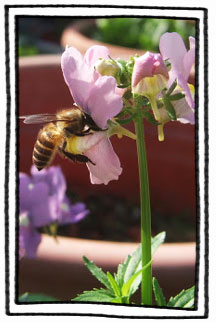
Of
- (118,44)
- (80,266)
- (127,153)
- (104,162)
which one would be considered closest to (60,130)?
(104,162)

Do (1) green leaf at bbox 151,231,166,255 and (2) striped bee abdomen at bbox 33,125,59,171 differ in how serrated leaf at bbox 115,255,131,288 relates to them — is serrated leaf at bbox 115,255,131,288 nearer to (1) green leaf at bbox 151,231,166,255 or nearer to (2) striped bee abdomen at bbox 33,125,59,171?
(1) green leaf at bbox 151,231,166,255

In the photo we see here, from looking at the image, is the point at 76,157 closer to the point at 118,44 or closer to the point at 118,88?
the point at 118,88

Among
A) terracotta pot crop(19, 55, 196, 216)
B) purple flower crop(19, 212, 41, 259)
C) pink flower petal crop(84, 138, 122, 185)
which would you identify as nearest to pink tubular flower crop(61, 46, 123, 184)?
pink flower petal crop(84, 138, 122, 185)

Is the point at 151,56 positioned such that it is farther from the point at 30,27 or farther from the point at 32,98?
the point at 30,27

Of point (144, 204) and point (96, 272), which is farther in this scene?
point (96, 272)

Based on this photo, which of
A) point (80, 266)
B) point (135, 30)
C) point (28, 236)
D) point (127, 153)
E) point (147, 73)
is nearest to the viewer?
point (147, 73)

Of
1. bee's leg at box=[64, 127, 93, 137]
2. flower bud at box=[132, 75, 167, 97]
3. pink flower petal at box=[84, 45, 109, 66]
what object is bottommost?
bee's leg at box=[64, 127, 93, 137]

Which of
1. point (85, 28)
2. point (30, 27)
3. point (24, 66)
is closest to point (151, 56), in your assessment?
point (24, 66)

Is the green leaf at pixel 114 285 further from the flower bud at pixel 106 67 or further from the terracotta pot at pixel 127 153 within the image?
the terracotta pot at pixel 127 153
